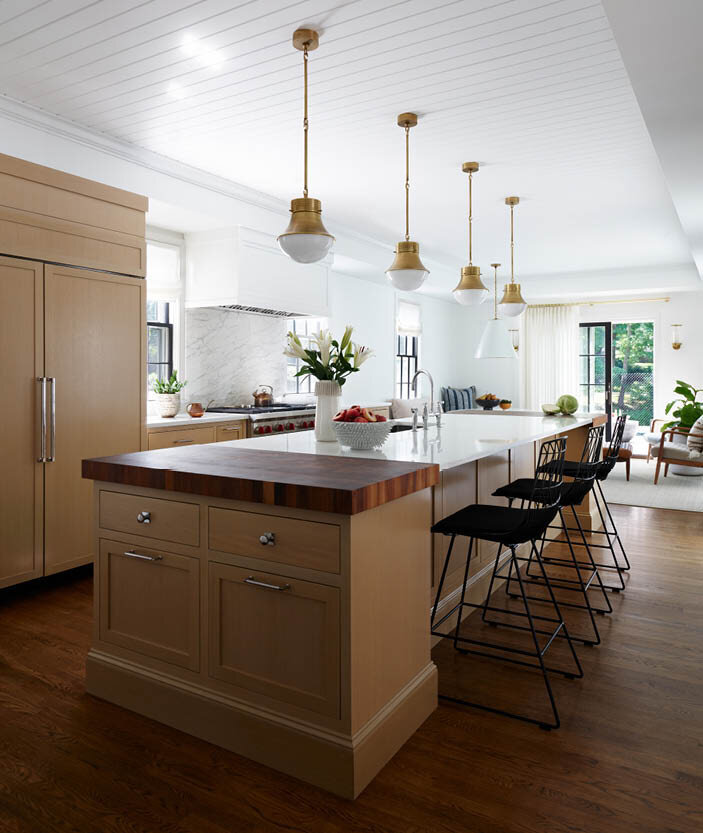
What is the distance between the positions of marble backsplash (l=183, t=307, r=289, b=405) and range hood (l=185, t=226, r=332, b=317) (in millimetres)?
203

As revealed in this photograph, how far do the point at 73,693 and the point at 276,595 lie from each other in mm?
1038

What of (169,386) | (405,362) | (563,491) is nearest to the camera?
(563,491)

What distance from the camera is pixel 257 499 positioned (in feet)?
6.11

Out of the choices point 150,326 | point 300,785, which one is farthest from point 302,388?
point 300,785

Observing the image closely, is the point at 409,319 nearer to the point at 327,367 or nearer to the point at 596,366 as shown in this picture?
the point at 596,366

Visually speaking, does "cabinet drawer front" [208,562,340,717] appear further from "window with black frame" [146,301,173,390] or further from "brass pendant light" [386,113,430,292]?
"window with black frame" [146,301,173,390]

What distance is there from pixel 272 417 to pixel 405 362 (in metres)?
4.60

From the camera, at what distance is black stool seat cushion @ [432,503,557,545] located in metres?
2.32

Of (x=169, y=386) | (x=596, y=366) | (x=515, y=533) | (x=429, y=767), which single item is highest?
(x=596, y=366)

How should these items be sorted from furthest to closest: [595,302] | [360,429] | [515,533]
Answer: [595,302], [360,429], [515,533]

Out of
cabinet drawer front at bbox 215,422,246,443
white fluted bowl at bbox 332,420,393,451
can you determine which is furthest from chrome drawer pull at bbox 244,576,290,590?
cabinet drawer front at bbox 215,422,246,443

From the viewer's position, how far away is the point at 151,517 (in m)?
2.14

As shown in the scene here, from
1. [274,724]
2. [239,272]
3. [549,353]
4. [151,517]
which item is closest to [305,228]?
[151,517]

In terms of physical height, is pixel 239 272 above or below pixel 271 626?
above
